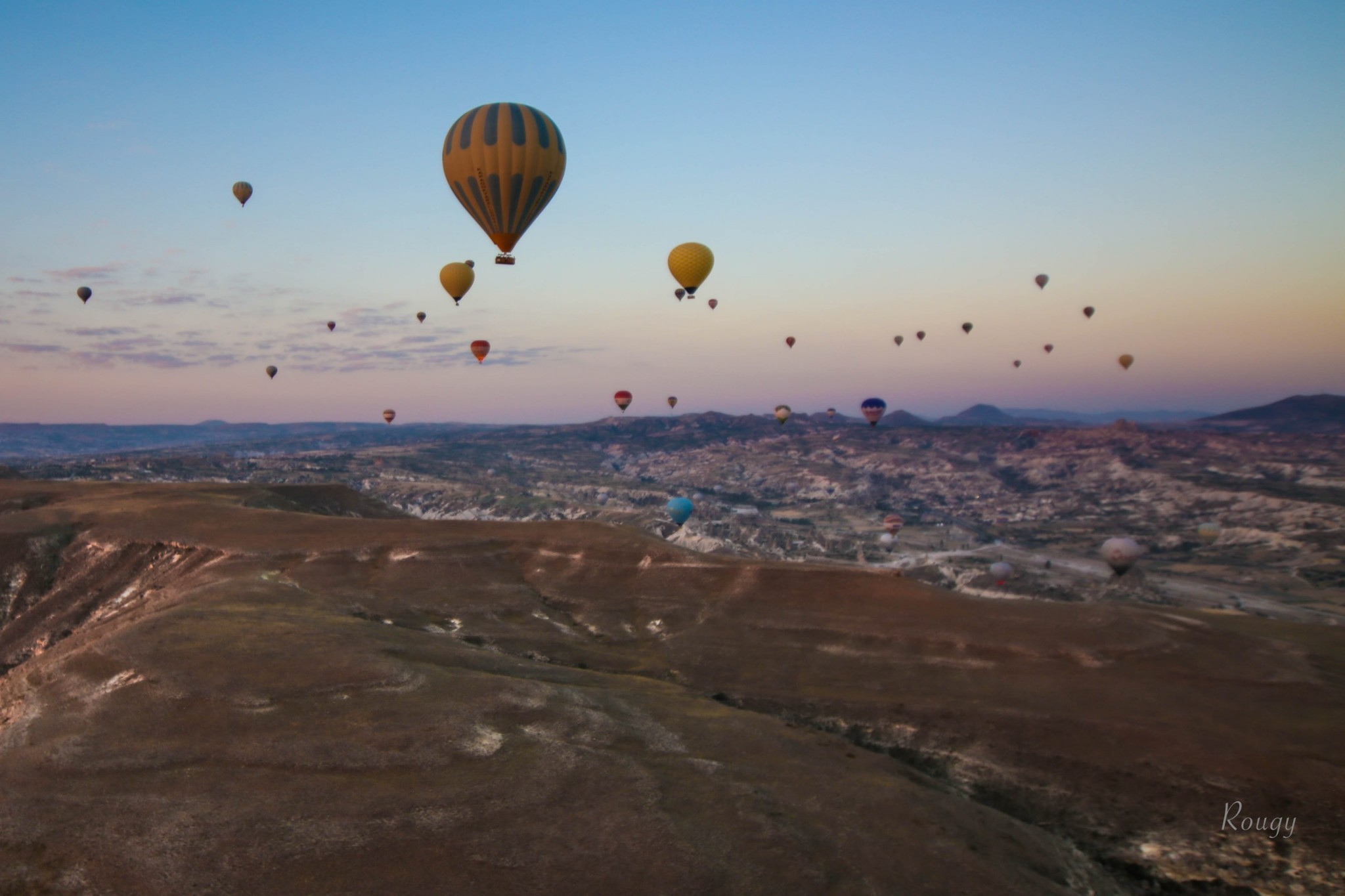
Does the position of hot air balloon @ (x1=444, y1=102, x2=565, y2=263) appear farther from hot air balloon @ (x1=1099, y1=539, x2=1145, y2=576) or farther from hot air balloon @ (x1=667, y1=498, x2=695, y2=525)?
hot air balloon @ (x1=1099, y1=539, x2=1145, y2=576)

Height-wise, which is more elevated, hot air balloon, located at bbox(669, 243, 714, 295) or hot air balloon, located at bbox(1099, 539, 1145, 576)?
hot air balloon, located at bbox(669, 243, 714, 295)

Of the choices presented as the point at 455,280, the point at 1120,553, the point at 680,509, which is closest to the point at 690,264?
the point at 455,280

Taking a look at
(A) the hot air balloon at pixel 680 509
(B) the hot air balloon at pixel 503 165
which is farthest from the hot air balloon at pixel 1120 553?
(B) the hot air balloon at pixel 503 165

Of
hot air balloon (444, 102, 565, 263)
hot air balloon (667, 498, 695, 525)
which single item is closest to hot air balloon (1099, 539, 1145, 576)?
hot air balloon (667, 498, 695, 525)

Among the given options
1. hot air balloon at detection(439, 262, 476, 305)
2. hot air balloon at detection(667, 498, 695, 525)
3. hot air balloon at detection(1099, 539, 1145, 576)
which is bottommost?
hot air balloon at detection(1099, 539, 1145, 576)

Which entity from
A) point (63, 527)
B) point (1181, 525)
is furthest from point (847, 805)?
point (1181, 525)

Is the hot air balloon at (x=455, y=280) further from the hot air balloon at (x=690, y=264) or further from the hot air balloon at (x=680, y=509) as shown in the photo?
the hot air balloon at (x=680, y=509)

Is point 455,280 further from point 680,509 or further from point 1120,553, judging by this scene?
point 1120,553
